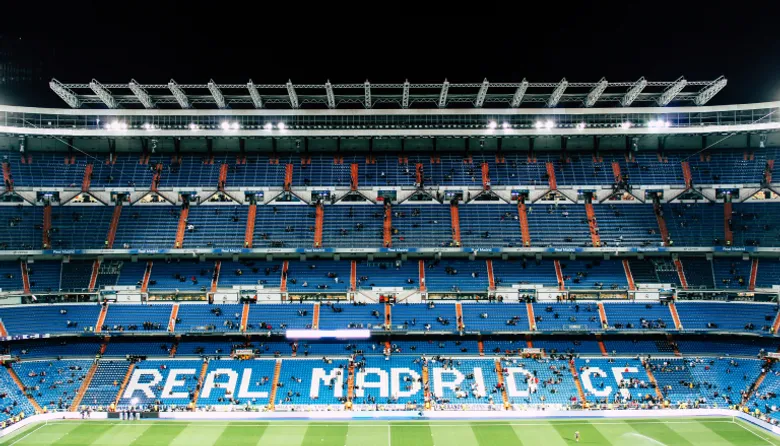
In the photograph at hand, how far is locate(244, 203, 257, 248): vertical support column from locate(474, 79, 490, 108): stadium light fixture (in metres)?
28.3

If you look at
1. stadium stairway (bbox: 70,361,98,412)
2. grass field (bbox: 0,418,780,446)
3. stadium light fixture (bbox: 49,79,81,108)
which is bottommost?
grass field (bbox: 0,418,780,446)

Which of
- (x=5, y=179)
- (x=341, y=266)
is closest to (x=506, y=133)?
(x=341, y=266)

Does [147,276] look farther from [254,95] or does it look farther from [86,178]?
[254,95]

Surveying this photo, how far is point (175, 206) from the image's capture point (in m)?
60.8

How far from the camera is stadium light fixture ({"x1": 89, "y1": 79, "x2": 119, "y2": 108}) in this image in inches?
1944

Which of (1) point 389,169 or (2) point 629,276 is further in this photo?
(1) point 389,169

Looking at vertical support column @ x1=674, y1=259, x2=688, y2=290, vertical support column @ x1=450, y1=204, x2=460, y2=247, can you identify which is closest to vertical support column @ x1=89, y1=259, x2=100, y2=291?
vertical support column @ x1=450, y1=204, x2=460, y2=247

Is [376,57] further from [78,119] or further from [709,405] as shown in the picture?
[709,405]

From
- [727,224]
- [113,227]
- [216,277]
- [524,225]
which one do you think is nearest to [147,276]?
[113,227]

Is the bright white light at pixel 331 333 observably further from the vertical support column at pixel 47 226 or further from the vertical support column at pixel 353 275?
the vertical support column at pixel 47 226

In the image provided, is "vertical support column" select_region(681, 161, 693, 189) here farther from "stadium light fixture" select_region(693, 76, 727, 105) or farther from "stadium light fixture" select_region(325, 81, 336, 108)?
"stadium light fixture" select_region(325, 81, 336, 108)

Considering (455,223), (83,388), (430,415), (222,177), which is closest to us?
(430,415)

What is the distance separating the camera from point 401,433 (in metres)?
39.2

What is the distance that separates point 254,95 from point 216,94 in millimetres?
3823
